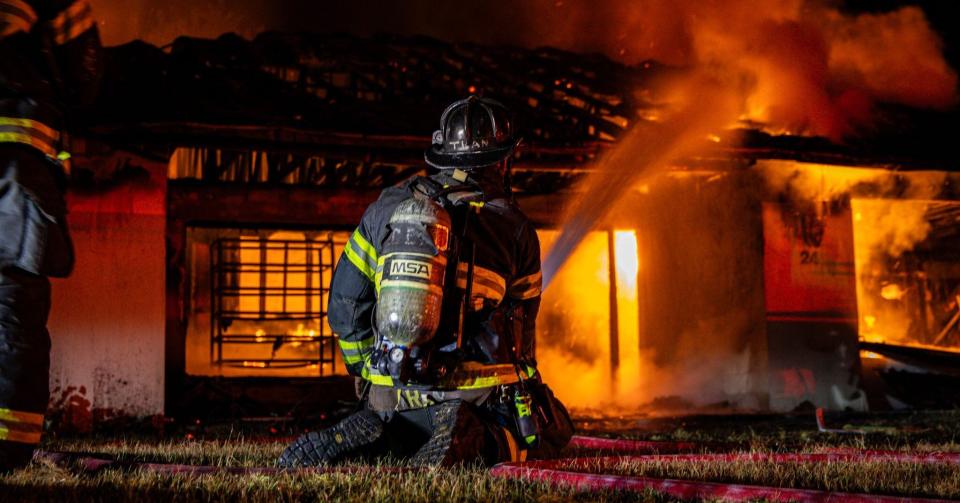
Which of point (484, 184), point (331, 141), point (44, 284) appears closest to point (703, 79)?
point (331, 141)

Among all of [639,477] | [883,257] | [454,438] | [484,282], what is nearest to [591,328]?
[883,257]

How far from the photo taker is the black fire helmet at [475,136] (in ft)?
15.7

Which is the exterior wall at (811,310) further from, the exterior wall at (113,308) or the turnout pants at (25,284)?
the turnout pants at (25,284)

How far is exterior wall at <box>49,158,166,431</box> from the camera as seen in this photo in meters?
8.79

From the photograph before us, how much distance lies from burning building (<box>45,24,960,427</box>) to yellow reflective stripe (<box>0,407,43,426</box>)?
516cm

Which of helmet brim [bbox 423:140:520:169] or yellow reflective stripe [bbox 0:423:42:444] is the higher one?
helmet brim [bbox 423:140:520:169]

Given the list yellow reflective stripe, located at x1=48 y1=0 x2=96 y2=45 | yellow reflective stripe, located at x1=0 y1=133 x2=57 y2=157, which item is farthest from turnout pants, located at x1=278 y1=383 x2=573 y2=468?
yellow reflective stripe, located at x1=48 y1=0 x2=96 y2=45

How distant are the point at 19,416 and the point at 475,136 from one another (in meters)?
2.46

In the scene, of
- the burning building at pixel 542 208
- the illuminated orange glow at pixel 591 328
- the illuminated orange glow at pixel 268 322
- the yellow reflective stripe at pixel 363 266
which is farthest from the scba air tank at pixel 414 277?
the illuminated orange glow at pixel 268 322

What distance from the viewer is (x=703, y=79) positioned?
1165cm

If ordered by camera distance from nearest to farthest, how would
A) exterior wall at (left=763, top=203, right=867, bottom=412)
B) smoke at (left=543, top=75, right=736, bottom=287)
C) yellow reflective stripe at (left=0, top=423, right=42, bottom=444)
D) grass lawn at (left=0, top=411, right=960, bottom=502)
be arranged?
1. grass lawn at (left=0, top=411, right=960, bottom=502)
2. yellow reflective stripe at (left=0, top=423, right=42, bottom=444)
3. smoke at (left=543, top=75, right=736, bottom=287)
4. exterior wall at (left=763, top=203, right=867, bottom=412)

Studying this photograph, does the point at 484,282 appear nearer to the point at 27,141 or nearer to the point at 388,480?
the point at 388,480

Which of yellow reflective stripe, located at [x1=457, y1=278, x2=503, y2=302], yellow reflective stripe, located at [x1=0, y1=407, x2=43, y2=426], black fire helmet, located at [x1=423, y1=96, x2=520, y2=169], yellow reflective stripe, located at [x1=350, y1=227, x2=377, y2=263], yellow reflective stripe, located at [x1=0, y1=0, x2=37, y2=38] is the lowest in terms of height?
yellow reflective stripe, located at [x1=0, y1=407, x2=43, y2=426]

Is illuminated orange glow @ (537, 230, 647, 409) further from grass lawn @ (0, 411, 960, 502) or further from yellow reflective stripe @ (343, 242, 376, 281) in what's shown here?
yellow reflective stripe @ (343, 242, 376, 281)
